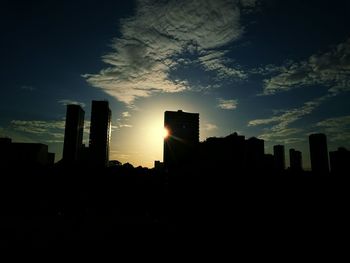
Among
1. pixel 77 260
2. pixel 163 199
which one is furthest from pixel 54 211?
pixel 77 260

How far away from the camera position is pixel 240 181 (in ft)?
526

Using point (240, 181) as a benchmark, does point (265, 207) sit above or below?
below

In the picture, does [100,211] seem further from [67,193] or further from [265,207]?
[265,207]

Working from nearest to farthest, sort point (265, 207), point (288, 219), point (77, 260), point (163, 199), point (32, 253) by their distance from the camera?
point (77, 260)
point (32, 253)
point (288, 219)
point (265, 207)
point (163, 199)

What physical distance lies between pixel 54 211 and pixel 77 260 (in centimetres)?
9642

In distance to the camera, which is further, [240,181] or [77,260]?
[240,181]

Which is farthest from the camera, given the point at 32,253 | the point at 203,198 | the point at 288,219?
the point at 203,198

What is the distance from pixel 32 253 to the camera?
1831 inches

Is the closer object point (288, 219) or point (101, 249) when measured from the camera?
point (101, 249)

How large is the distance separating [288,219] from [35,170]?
435 feet

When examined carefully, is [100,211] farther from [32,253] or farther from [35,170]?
[32,253]

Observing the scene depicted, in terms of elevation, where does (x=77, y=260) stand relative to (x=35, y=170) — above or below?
below

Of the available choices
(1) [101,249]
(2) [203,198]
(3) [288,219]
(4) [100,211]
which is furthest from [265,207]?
(1) [101,249]

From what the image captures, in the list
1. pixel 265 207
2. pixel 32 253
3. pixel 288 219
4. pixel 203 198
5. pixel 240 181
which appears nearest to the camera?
pixel 32 253
